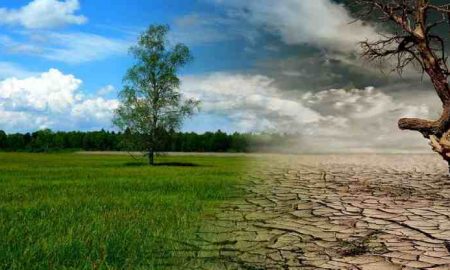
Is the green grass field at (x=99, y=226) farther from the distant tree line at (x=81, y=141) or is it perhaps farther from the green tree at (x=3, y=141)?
the green tree at (x=3, y=141)

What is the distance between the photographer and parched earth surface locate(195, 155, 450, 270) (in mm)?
5651

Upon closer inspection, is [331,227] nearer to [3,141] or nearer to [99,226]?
[99,226]

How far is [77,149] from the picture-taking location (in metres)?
82.6

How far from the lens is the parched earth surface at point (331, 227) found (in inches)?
222

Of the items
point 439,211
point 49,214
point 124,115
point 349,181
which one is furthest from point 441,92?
point 124,115

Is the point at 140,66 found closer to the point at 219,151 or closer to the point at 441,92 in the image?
the point at 219,151

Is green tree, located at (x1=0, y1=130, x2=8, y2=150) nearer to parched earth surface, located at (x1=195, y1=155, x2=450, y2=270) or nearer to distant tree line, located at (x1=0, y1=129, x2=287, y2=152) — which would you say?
distant tree line, located at (x1=0, y1=129, x2=287, y2=152)

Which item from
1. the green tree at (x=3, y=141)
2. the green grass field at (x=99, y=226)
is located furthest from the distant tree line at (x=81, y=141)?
the green grass field at (x=99, y=226)

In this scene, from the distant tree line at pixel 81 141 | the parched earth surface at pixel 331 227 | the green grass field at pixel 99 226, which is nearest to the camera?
the green grass field at pixel 99 226

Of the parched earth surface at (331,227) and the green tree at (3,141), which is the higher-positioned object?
the green tree at (3,141)

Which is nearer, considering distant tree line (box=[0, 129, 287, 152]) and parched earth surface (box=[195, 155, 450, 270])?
parched earth surface (box=[195, 155, 450, 270])

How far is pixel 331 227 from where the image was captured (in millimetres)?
7293

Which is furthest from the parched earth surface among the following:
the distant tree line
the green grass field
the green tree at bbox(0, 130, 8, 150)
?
the green tree at bbox(0, 130, 8, 150)

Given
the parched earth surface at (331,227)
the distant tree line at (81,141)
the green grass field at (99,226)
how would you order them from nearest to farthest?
the green grass field at (99,226) < the parched earth surface at (331,227) < the distant tree line at (81,141)
